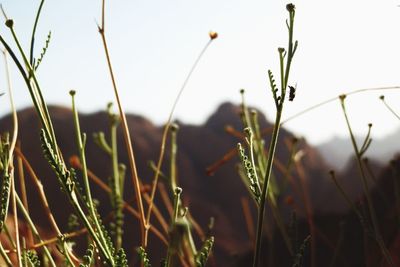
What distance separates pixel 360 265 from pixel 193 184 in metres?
5.87

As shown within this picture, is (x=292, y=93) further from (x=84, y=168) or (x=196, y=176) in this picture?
(x=196, y=176)

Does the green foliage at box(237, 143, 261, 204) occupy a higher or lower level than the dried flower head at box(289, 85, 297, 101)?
lower

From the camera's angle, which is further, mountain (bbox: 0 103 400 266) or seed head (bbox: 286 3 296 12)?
mountain (bbox: 0 103 400 266)

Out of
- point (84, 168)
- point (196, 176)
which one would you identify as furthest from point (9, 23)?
point (196, 176)

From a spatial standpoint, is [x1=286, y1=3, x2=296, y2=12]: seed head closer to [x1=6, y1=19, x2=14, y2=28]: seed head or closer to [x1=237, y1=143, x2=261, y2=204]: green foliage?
[x1=237, y1=143, x2=261, y2=204]: green foliage

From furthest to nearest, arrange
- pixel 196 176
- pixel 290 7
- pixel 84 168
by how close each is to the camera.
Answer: pixel 196 176 → pixel 84 168 → pixel 290 7

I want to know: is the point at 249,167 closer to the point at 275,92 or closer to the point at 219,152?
the point at 275,92

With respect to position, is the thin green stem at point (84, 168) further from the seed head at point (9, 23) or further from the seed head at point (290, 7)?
the seed head at point (290, 7)

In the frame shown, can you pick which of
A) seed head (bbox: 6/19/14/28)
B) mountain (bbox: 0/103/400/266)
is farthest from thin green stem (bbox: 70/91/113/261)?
mountain (bbox: 0/103/400/266)

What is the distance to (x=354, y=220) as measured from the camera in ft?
6.31

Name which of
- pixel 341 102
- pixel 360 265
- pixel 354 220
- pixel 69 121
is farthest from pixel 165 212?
pixel 341 102

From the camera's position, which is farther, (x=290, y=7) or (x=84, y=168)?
(x=84, y=168)

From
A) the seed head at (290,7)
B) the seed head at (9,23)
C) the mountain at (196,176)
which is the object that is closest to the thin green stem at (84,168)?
the seed head at (9,23)

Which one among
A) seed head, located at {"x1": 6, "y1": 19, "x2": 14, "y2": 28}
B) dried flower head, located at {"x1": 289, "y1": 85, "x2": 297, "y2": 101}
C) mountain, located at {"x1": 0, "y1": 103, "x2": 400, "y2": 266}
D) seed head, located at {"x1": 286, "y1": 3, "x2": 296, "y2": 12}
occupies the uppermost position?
seed head, located at {"x1": 6, "y1": 19, "x2": 14, "y2": 28}
